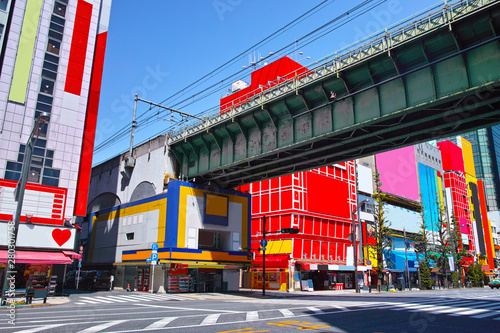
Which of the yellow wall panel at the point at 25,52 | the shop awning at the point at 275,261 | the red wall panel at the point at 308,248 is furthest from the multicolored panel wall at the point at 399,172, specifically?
the yellow wall panel at the point at 25,52

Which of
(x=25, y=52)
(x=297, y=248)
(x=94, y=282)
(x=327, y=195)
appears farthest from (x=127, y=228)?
(x=327, y=195)

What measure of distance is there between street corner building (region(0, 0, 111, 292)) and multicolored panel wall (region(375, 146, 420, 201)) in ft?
173

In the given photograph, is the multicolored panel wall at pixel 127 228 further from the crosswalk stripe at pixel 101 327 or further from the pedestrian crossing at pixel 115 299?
the crosswalk stripe at pixel 101 327

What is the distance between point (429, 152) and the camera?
273 ft

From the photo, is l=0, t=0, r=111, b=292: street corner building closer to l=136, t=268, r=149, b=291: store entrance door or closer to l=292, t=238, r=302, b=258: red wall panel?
l=136, t=268, r=149, b=291: store entrance door

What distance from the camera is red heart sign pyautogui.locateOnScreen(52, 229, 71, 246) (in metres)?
27.3

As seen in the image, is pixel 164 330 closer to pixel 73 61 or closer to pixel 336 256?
pixel 73 61

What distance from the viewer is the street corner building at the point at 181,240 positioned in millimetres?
33062

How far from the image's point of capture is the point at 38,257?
25.6 metres

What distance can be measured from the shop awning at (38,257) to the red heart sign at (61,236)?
2.85 ft

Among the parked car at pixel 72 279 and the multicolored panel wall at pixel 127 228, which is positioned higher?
the multicolored panel wall at pixel 127 228

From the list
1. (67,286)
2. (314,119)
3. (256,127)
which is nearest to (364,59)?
(314,119)

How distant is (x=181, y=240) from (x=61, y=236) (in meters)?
9.75

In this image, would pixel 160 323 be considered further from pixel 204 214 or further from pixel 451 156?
pixel 451 156
